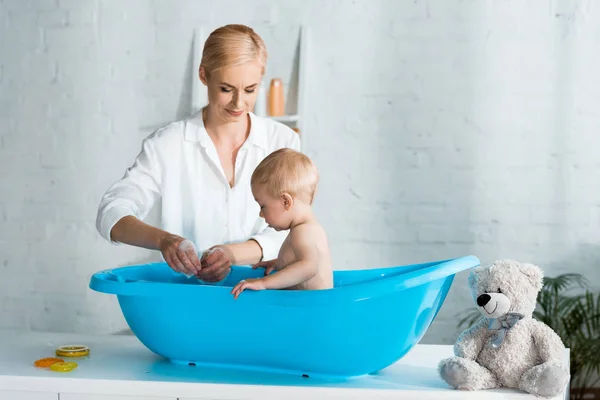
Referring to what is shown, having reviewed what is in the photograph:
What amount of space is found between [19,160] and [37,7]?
2.30 feet

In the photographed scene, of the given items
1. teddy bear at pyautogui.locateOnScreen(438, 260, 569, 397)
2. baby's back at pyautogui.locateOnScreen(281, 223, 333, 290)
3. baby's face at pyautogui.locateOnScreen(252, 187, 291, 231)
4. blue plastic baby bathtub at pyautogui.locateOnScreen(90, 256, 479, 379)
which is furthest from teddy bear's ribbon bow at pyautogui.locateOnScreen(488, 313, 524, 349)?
baby's face at pyautogui.locateOnScreen(252, 187, 291, 231)

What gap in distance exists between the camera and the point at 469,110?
11.7 feet

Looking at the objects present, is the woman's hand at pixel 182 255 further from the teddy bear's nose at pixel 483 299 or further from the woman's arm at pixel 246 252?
the teddy bear's nose at pixel 483 299

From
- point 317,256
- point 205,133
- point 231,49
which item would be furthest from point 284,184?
point 205,133

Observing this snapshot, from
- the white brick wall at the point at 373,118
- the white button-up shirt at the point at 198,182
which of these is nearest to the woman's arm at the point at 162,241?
the white button-up shirt at the point at 198,182

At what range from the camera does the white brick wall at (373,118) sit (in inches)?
139

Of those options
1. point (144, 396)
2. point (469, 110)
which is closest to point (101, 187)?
point (469, 110)

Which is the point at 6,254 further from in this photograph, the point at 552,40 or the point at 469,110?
the point at 552,40

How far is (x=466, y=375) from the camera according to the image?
1.40 meters

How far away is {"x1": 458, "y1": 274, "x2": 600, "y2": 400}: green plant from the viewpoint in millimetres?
3211

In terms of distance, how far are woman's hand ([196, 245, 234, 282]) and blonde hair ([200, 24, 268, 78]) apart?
44cm

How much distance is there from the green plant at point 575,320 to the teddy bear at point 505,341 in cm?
184

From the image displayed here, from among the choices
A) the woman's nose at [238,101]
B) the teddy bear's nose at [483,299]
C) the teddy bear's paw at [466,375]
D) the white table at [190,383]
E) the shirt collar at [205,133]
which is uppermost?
the woman's nose at [238,101]

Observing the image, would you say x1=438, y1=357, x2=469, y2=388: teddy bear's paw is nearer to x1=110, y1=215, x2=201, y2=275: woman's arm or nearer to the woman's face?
x1=110, y1=215, x2=201, y2=275: woman's arm
